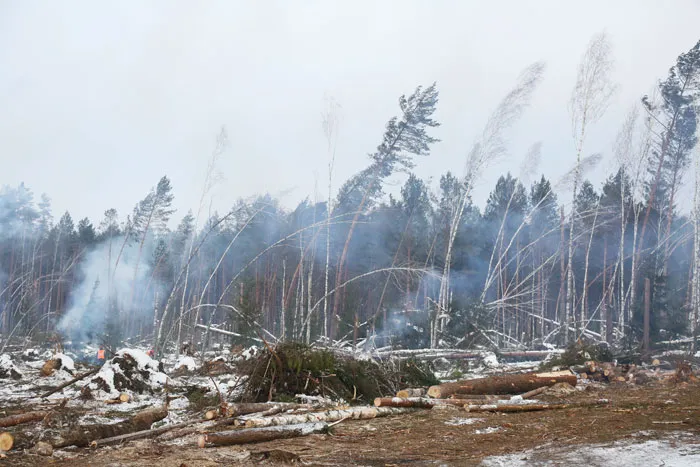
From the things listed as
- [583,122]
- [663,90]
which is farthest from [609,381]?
[663,90]

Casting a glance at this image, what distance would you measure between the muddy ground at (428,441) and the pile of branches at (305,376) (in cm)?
169

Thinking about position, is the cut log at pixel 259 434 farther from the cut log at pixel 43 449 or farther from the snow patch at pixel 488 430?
the snow patch at pixel 488 430

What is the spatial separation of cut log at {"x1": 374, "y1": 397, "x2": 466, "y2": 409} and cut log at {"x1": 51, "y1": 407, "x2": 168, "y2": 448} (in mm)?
3156

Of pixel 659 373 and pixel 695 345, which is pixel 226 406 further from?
pixel 695 345

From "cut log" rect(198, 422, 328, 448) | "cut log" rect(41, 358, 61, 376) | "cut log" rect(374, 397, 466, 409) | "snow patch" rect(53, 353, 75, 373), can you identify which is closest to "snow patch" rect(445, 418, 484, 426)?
"cut log" rect(374, 397, 466, 409)

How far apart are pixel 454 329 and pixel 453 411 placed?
1193cm

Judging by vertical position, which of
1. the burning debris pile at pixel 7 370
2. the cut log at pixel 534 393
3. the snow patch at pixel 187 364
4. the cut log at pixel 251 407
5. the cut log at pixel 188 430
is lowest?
the snow patch at pixel 187 364

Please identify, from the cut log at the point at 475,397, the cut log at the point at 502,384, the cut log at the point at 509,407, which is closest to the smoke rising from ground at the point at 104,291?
the cut log at the point at 502,384

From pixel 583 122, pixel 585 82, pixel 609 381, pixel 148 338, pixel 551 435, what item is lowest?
pixel 148 338

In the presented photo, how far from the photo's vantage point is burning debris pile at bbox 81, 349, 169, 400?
403 inches

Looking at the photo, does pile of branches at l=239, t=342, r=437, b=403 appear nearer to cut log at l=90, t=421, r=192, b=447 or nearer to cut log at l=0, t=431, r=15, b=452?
cut log at l=90, t=421, r=192, b=447

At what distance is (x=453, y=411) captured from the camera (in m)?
8.62

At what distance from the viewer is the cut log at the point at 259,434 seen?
591 centimetres

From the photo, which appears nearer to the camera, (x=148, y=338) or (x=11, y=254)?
(x=148, y=338)
